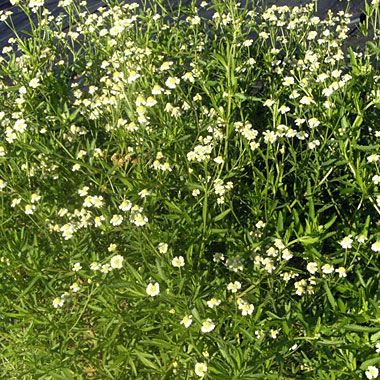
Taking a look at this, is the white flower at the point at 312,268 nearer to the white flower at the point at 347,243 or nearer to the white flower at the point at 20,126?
the white flower at the point at 347,243

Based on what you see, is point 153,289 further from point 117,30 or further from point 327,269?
point 117,30

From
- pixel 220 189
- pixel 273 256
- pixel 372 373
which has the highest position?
pixel 220 189

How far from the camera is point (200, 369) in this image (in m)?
1.79

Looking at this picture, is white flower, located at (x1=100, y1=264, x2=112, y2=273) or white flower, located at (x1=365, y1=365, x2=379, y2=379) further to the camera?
white flower, located at (x1=100, y1=264, x2=112, y2=273)

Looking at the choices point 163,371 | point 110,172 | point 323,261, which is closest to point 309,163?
point 323,261

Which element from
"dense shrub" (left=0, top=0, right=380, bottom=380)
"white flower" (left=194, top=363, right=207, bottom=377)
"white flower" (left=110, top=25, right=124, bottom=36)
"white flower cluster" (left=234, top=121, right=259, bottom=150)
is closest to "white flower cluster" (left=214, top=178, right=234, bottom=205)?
"dense shrub" (left=0, top=0, right=380, bottom=380)

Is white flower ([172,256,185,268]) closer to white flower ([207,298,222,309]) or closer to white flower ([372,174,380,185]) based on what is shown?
white flower ([207,298,222,309])

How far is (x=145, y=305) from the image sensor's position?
1877 mm

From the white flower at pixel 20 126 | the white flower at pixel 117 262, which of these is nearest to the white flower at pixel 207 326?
the white flower at pixel 117 262

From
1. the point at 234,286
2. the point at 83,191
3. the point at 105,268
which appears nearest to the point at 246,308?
the point at 234,286

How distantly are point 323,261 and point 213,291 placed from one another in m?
0.44

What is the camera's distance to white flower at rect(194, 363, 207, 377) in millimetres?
1775

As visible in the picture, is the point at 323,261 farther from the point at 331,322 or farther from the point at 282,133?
the point at 282,133

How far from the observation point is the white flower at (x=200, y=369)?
178 centimetres
